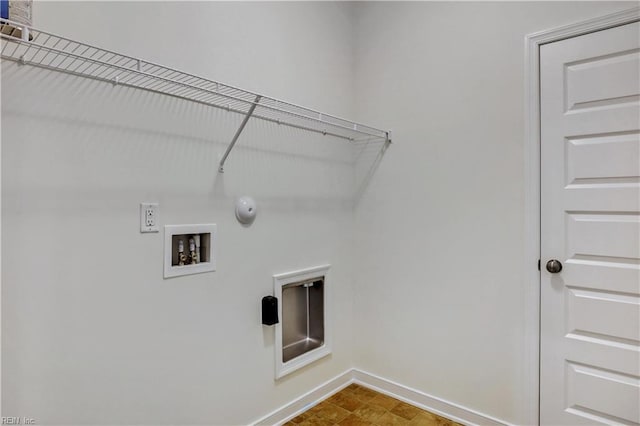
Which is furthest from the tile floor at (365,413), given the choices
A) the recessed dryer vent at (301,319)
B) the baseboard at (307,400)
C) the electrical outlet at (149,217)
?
the electrical outlet at (149,217)

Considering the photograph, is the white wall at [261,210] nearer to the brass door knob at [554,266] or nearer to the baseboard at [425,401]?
the baseboard at [425,401]

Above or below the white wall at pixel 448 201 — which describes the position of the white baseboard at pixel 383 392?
below

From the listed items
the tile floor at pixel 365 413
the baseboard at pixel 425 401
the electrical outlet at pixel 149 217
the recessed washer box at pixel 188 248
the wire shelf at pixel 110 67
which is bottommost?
the tile floor at pixel 365 413

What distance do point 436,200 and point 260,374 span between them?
1.38 m

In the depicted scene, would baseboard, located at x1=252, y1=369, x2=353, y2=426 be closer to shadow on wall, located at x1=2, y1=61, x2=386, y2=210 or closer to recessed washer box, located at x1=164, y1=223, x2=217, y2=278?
recessed washer box, located at x1=164, y1=223, x2=217, y2=278

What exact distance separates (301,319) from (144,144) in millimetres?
1370

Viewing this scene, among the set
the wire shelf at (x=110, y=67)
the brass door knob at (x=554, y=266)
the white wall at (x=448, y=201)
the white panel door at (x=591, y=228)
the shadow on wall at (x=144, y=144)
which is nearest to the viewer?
the wire shelf at (x=110, y=67)

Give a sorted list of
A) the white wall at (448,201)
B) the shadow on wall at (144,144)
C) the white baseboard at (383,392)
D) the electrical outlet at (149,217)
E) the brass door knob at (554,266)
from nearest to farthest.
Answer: the shadow on wall at (144,144) < the electrical outlet at (149,217) < the brass door knob at (554,266) < the white wall at (448,201) < the white baseboard at (383,392)

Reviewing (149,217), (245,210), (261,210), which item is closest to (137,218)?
(149,217)

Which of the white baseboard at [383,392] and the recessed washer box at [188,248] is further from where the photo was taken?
the white baseboard at [383,392]

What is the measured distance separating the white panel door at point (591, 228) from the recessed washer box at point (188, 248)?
63.5 inches

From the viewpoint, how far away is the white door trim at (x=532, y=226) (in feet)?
5.75

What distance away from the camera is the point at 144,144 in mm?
1442

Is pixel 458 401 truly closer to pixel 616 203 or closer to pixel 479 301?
pixel 479 301
